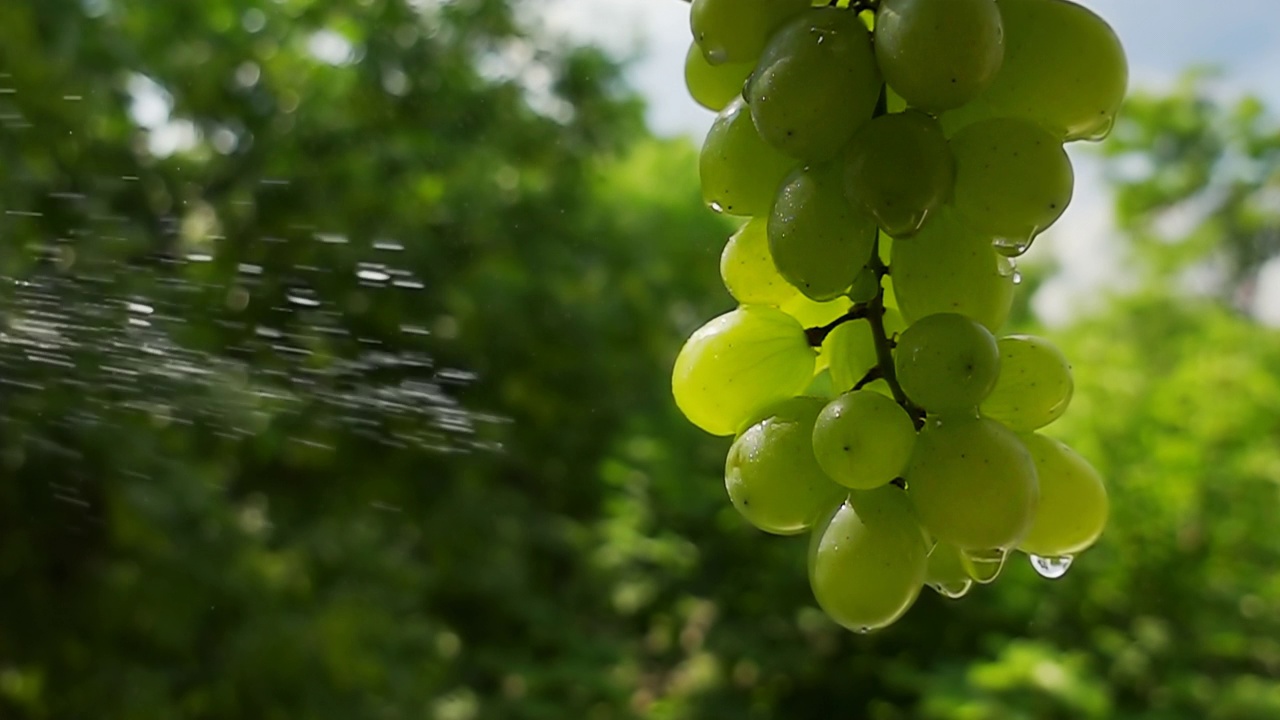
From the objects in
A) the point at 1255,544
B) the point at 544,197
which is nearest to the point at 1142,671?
the point at 1255,544

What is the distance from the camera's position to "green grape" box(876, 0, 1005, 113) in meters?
0.20

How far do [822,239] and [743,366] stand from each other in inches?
1.7

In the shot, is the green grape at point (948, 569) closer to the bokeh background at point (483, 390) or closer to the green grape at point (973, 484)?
the green grape at point (973, 484)

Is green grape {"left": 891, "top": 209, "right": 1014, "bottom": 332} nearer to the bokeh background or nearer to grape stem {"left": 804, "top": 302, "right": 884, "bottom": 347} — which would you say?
grape stem {"left": 804, "top": 302, "right": 884, "bottom": 347}

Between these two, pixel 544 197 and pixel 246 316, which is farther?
pixel 544 197

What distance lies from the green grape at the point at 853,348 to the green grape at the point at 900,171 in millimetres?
43

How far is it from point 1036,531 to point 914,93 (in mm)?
110

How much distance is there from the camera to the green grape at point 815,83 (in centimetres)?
22

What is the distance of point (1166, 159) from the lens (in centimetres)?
119

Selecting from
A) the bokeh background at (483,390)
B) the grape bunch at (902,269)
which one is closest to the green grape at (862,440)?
the grape bunch at (902,269)

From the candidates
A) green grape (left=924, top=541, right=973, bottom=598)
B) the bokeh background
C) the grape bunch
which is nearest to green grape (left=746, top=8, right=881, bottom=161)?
the grape bunch

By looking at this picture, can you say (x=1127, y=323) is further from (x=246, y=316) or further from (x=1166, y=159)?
(x=246, y=316)

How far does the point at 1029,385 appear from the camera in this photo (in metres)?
0.25

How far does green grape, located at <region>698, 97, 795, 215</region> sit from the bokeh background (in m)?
0.39
